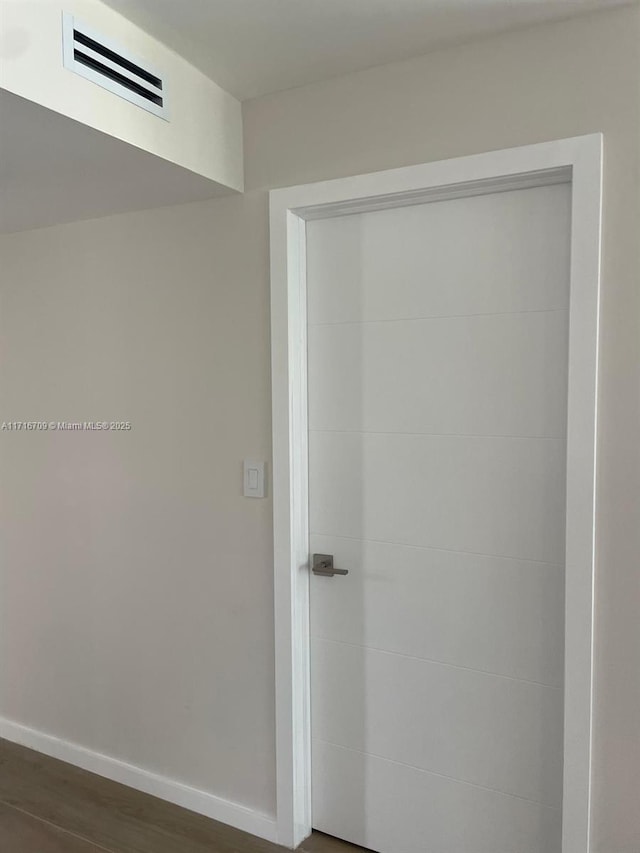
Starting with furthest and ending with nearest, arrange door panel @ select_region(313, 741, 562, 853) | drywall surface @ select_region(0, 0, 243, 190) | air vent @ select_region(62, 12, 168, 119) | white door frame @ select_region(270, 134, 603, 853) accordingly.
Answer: door panel @ select_region(313, 741, 562, 853) < white door frame @ select_region(270, 134, 603, 853) < air vent @ select_region(62, 12, 168, 119) < drywall surface @ select_region(0, 0, 243, 190)

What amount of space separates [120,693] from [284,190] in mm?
1957

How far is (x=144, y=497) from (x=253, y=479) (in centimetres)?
50

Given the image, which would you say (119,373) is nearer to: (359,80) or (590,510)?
(359,80)

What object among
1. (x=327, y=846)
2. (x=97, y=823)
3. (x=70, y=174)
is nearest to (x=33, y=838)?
(x=97, y=823)

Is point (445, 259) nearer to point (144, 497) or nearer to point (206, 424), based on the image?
point (206, 424)

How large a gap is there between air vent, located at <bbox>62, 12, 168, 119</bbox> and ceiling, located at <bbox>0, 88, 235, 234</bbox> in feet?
0.40

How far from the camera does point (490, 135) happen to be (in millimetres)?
1862

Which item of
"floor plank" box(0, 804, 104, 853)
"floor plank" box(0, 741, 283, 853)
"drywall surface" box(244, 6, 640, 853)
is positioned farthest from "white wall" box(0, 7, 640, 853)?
"floor plank" box(0, 804, 104, 853)

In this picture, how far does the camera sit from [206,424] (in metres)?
2.38

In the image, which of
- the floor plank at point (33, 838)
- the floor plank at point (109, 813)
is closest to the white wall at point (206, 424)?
the floor plank at point (109, 813)

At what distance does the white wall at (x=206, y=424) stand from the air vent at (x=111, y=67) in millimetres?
422

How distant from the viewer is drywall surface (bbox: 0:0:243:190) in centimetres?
151

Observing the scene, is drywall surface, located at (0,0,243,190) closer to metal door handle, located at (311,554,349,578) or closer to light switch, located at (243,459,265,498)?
light switch, located at (243,459,265,498)

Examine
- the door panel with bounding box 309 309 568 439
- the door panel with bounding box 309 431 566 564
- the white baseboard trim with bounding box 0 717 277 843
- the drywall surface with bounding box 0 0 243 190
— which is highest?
the drywall surface with bounding box 0 0 243 190
